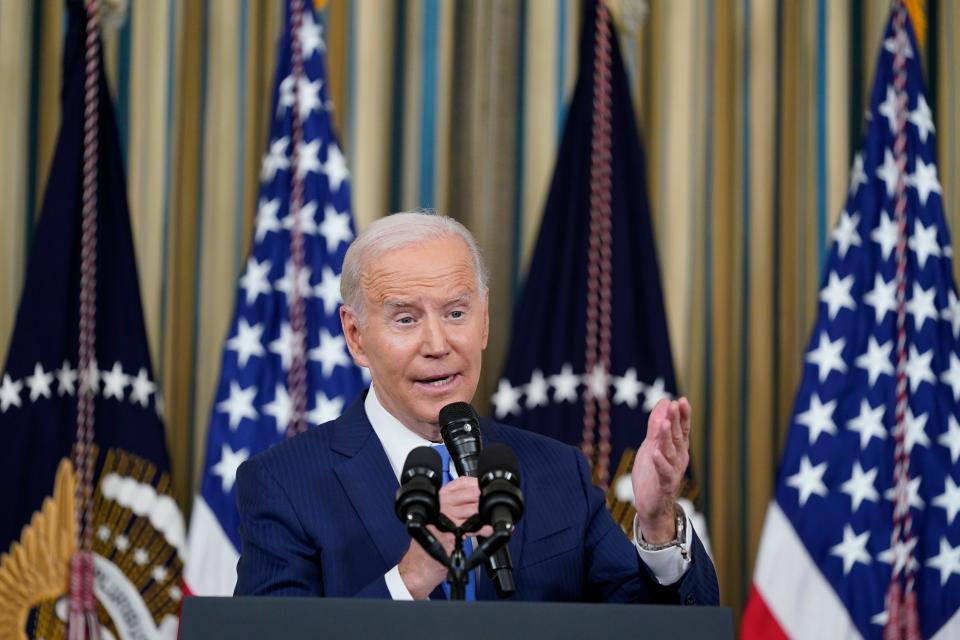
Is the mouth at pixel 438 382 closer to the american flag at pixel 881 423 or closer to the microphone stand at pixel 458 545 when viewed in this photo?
the microphone stand at pixel 458 545

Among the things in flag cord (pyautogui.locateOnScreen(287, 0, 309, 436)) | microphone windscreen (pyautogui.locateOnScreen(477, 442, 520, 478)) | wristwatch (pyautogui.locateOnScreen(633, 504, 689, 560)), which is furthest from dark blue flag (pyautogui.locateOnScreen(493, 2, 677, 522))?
microphone windscreen (pyautogui.locateOnScreen(477, 442, 520, 478))

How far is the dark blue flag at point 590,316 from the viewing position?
4324 mm

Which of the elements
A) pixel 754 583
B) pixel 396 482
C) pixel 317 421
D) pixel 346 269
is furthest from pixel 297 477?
pixel 754 583

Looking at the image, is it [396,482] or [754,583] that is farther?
[754,583]

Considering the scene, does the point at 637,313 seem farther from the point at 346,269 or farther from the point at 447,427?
the point at 447,427

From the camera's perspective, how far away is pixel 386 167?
471cm

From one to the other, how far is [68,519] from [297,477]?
2141 millimetres

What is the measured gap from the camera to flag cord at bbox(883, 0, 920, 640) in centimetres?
407

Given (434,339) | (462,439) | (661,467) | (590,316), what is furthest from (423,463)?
(590,316)

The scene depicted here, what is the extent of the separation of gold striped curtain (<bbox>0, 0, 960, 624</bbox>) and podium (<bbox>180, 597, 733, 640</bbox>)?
296 centimetres

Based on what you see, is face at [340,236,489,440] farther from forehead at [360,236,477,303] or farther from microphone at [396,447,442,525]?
microphone at [396,447,442,525]

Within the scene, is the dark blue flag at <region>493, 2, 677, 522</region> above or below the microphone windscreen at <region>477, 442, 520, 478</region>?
above

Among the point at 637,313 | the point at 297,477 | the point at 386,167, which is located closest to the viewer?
the point at 297,477

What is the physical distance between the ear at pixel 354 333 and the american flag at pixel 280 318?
5.98 feet
